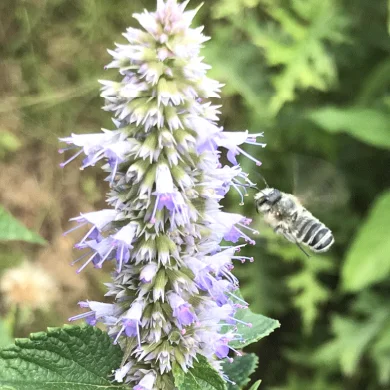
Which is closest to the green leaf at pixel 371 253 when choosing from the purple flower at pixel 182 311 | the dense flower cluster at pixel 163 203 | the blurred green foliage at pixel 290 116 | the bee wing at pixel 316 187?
the blurred green foliage at pixel 290 116

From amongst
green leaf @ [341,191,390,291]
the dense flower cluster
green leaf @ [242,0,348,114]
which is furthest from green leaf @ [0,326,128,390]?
green leaf @ [242,0,348,114]

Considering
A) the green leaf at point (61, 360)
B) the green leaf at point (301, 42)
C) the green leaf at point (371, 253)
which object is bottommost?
the green leaf at point (61, 360)

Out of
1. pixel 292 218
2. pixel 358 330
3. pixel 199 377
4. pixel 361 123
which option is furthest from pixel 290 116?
pixel 199 377

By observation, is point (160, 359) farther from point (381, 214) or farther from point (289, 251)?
point (289, 251)

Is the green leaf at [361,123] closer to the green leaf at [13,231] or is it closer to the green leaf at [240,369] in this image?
the green leaf at [13,231]

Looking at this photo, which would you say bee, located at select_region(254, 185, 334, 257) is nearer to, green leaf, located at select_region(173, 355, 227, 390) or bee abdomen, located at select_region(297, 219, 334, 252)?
bee abdomen, located at select_region(297, 219, 334, 252)

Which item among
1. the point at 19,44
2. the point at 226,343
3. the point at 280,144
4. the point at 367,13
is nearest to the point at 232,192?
the point at 280,144
